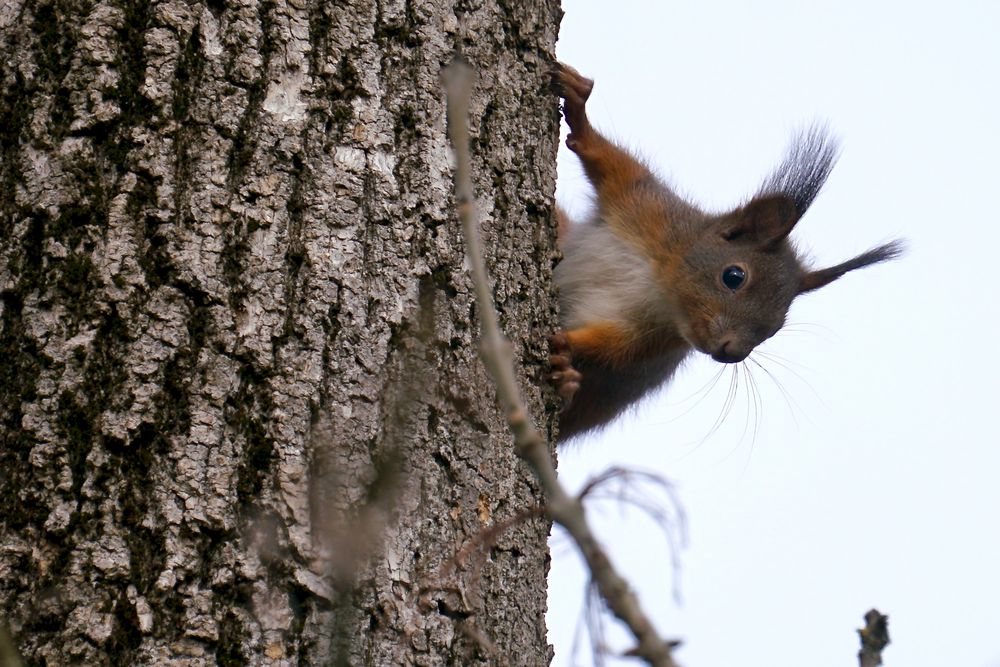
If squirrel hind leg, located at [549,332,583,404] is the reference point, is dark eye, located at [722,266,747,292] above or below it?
above

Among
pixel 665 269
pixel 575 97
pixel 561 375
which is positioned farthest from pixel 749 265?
pixel 561 375

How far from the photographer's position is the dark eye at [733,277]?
3.95 meters

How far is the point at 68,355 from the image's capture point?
1.66 meters

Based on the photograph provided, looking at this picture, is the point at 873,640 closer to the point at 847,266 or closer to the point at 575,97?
the point at 575,97

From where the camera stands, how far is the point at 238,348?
5.54 ft

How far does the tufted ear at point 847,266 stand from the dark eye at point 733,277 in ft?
1.30

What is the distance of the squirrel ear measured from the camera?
4.02 meters

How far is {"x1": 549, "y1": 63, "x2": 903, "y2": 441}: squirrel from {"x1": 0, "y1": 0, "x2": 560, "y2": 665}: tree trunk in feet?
6.05

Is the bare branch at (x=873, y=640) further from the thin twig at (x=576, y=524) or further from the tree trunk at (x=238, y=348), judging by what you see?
the tree trunk at (x=238, y=348)

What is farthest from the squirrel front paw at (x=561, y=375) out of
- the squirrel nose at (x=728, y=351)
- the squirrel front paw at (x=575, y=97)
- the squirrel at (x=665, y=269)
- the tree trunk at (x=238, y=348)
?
the squirrel nose at (x=728, y=351)

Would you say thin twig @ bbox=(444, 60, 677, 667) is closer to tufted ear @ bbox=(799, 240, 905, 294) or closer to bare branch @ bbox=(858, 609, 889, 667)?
bare branch @ bbox=(858, 609, 889, 667)

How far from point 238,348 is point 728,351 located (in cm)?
238

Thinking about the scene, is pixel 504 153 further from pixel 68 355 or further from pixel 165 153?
pixel 68 355

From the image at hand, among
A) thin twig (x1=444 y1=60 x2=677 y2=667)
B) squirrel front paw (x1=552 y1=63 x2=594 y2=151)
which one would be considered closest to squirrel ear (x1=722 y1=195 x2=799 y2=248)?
squirrel front paw (x1=552 y1=63 x2=594 y2=151)
